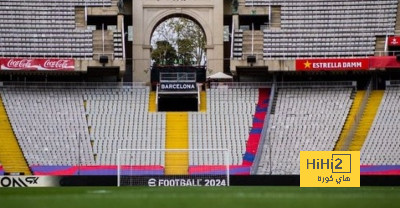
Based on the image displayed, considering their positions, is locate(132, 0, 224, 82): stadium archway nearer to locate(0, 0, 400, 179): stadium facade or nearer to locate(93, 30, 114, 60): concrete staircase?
locate(0, 0, 400, 179): stadium facade

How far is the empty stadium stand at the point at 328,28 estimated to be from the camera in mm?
43031

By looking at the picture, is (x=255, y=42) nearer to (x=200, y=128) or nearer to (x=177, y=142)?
(x=200, y=128)

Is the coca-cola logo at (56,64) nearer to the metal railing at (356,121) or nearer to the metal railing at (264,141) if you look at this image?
the metal railing at (264,141)

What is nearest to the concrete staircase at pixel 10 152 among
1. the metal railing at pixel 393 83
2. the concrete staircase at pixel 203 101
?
the concrete staircase at pixel 203 101

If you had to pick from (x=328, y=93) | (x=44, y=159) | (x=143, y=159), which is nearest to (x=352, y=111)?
(x=328, y=93)

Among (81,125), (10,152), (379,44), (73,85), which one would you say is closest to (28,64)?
(73,85)

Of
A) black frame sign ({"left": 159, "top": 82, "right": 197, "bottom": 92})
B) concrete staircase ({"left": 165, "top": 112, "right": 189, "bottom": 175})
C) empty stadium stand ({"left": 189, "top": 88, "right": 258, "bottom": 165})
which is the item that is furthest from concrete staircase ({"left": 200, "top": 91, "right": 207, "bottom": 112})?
concrete staircase ({"left": 165, "top": 112, "right": 189, "bottom": 175})

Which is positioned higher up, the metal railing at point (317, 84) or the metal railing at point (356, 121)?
the metal railing at point (317, 84)

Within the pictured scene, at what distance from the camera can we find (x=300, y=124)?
39.8m

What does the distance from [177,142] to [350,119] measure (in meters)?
9.51

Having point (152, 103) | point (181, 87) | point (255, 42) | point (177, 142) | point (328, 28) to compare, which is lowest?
point (177, 142)

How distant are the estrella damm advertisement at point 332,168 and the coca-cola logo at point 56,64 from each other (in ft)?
67.4

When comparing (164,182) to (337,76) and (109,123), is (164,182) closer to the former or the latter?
(109,123)

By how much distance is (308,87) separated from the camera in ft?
142
